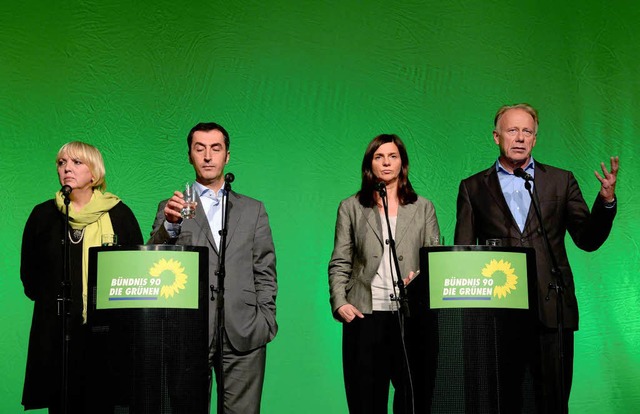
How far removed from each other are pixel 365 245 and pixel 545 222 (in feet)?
2.85

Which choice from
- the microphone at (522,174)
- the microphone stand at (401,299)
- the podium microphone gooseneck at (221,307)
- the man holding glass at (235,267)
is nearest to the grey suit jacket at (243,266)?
the man holding glass at (235,267)

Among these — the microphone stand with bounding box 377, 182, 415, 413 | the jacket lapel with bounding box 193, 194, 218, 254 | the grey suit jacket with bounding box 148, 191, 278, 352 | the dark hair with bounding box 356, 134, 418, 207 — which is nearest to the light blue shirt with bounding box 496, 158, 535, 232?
the dark hair with bounding box 356, 134, 418, 207

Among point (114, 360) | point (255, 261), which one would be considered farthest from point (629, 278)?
point (114, 360)

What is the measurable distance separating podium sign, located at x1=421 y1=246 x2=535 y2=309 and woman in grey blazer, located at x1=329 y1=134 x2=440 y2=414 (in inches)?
18.2

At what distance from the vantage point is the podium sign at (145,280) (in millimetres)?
3436

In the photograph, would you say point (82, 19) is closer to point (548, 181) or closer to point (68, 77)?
point (68, 77)

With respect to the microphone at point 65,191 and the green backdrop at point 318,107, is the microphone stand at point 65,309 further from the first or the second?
the green backdrop at point 318,107

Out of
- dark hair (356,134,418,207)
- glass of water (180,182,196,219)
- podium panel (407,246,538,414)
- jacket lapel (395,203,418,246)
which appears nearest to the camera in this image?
podium panel (407,246,538,414)

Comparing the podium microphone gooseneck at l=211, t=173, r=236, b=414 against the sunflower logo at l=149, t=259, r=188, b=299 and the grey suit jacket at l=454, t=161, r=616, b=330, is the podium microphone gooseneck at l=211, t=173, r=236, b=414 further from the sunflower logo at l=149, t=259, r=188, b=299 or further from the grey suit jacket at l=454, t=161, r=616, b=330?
the grey suit jacket at l=454, t=161, r=616, b=330

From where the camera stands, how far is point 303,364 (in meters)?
5.69

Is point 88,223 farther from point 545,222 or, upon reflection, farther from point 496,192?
point 545,222

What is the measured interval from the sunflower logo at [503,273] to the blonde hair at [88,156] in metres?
2.03

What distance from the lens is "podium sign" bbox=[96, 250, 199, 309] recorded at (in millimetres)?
3436

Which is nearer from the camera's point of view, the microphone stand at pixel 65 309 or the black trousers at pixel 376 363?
the microphone stand at pixel 65 309
